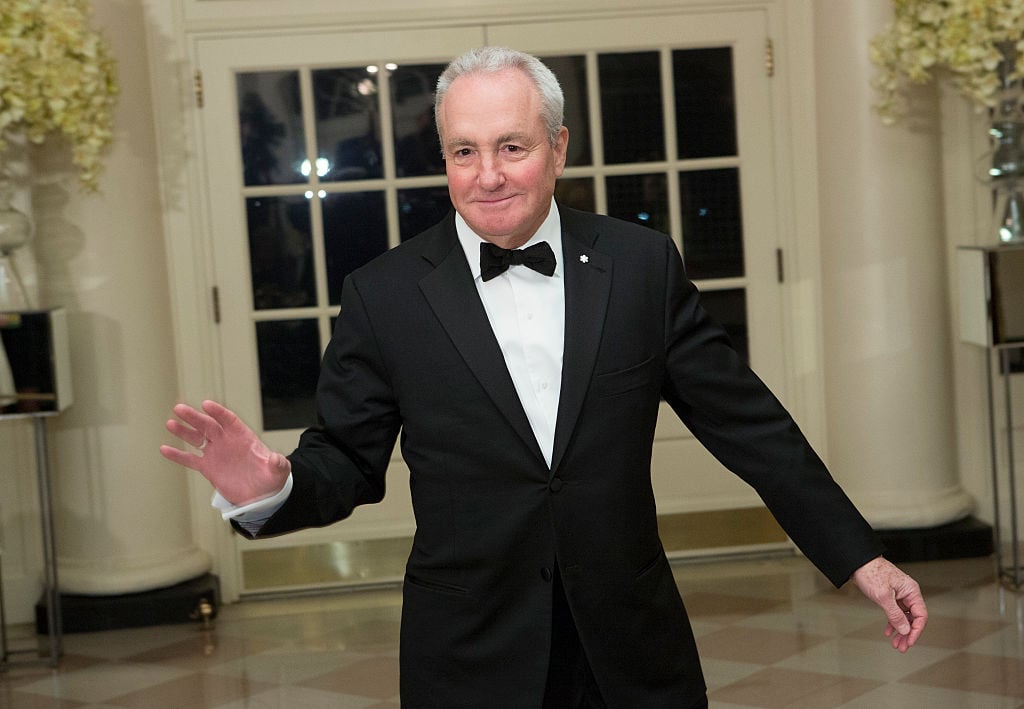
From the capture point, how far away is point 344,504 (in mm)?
1851

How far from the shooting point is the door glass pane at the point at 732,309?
5027mm

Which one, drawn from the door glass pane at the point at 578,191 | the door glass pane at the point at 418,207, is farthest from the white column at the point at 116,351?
the door glass pane at the point at 578,191

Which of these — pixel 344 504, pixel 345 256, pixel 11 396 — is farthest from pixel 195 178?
pixel 344 504

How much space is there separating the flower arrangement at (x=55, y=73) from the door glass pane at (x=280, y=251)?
2.52ft

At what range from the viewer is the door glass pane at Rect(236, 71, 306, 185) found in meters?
4.80

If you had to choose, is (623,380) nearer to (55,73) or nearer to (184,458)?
(184,458)

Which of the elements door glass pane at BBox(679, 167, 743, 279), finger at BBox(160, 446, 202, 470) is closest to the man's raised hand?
finger at BBox(160, 446, 202, 470)

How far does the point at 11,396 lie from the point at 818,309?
291 cm

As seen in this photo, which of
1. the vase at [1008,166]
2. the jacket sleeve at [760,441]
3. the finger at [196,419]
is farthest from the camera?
the vase at [1008,166]

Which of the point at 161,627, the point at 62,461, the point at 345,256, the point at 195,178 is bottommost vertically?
the point at 161,627

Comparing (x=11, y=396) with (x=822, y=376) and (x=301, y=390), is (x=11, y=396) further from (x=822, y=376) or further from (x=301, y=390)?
(x=822, y=376)

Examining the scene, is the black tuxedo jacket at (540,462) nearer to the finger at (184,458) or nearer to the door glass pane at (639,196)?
the finger at (184,458)

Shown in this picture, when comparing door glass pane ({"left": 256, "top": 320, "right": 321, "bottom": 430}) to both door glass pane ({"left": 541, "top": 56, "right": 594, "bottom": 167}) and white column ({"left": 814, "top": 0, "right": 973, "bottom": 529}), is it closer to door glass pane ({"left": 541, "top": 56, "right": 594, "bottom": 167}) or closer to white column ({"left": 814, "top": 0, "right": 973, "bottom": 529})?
door glass pane ({"left": 541, "top": 56, "right": 594, "bottom": 167})

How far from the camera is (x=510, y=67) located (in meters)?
1.82
